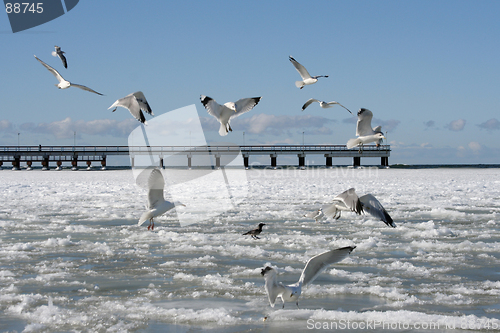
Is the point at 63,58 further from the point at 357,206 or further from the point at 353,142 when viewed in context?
the point at 357,206

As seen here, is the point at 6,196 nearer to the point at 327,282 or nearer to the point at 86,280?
the point at 86,280

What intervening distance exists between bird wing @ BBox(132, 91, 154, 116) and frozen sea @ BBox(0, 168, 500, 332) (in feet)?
8.48

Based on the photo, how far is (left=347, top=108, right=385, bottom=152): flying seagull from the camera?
9.64 metres

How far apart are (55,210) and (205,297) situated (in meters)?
10.6

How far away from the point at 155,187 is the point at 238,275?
5.93 feet

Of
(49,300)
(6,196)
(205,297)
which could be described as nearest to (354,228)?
(205,297)

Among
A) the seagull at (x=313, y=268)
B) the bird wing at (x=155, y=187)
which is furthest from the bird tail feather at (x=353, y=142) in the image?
the seagull at (x=313, y=268)

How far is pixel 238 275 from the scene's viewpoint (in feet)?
22.4

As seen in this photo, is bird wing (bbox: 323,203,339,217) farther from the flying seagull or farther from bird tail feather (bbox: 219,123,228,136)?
the flying seagull

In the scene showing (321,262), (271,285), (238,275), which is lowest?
(238,275)

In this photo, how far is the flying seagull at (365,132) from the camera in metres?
9.64

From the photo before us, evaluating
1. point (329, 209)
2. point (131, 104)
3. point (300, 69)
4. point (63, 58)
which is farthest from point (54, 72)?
point (329, 209)

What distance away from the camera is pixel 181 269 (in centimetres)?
723

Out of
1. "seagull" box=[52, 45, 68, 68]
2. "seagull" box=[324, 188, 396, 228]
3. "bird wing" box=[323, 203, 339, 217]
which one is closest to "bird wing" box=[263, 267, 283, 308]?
"seagull" box=[324, 188, 396, 228]
